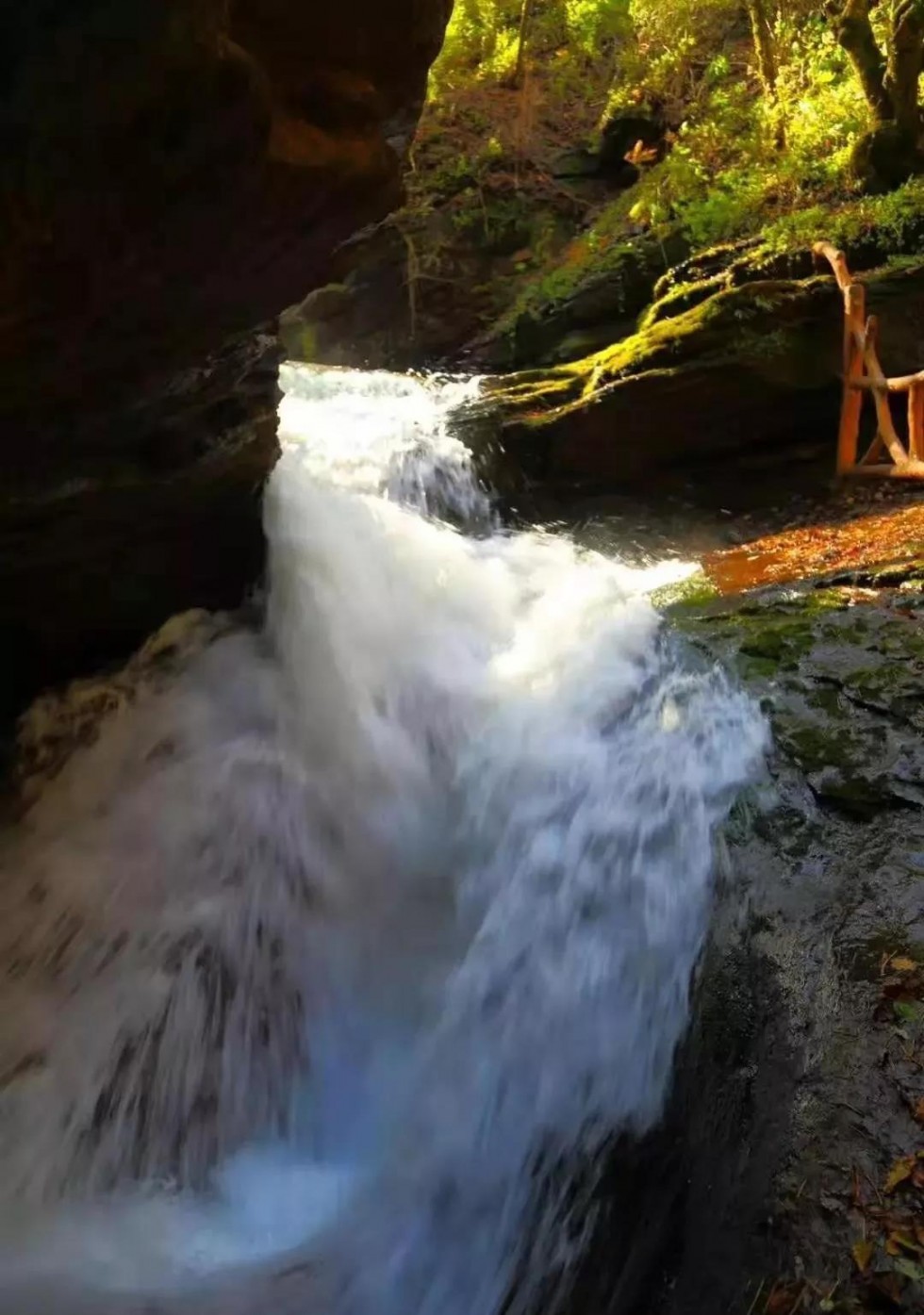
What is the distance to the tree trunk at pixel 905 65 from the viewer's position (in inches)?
417

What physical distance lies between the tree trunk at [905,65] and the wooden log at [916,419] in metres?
4.63

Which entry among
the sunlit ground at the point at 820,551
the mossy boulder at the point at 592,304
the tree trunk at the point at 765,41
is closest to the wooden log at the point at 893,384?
the sunlit ground at the point at 820,551

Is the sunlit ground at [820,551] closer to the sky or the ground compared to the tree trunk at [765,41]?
closer to the ground

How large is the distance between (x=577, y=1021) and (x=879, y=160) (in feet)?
36.2

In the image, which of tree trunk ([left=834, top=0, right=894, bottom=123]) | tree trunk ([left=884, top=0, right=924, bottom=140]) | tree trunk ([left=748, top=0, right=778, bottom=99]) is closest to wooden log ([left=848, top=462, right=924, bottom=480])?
tree trunk ([left=884, top=0, right=924, bottom=140])

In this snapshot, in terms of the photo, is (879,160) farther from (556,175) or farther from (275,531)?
(275,531)

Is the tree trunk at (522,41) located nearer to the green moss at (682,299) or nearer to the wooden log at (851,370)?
the green moss at (682,299)

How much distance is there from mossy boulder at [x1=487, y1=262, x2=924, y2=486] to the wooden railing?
14.9 inches

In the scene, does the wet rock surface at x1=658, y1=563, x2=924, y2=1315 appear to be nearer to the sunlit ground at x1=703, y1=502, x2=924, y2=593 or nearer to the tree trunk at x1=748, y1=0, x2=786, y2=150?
the sunlit ground at x1=703, y1=502, x2=924, y2=593

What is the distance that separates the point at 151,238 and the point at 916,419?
6990 millimetres

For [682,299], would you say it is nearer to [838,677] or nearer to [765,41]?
[765,41]

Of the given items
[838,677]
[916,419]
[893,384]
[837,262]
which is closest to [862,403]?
[893,384]

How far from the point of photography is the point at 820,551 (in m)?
7.11

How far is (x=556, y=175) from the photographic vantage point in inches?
643
